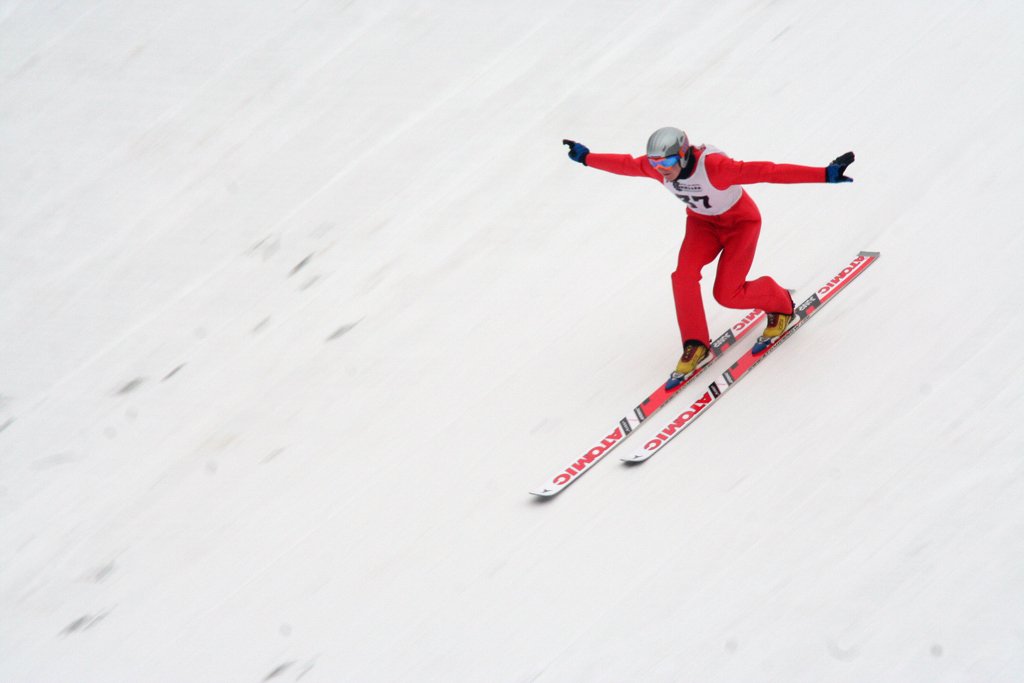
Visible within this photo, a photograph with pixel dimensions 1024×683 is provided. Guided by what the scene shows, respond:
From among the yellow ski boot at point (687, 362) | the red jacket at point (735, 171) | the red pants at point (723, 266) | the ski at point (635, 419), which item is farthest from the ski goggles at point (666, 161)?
the ski at point (635, 419)

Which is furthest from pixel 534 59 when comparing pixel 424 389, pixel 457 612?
pixel 457 612

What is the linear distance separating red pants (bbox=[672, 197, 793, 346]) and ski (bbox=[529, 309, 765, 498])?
0.29 m

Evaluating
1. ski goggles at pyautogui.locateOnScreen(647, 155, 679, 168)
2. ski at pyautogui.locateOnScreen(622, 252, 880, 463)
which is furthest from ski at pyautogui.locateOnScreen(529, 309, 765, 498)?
ski goggles at pyautogui.locateOnScreen(647, 155, 679, 168)

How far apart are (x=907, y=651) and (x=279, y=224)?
5438 millimetres

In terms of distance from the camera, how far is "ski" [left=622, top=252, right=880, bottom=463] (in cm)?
559

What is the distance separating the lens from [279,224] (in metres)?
8.09

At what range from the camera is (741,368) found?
5914mm

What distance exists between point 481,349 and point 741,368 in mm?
1617

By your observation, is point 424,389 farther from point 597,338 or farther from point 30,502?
point 30,502

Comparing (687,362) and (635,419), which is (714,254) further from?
(635,419)

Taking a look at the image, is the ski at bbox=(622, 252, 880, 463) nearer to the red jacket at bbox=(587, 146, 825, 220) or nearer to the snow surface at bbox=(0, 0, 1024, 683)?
the snow surface at bbox=(0, 0, 1024, 683)

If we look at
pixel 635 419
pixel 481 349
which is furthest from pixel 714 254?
pixel 481 349

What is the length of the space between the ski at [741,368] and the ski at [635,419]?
13 centimetres

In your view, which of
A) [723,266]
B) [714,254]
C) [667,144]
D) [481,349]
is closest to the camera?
[667,144]
